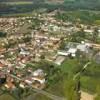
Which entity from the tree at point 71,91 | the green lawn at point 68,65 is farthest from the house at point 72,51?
the tree at point 71,91

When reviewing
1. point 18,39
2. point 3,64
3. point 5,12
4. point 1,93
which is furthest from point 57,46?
point 5,12

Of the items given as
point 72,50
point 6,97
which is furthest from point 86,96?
point 72,50

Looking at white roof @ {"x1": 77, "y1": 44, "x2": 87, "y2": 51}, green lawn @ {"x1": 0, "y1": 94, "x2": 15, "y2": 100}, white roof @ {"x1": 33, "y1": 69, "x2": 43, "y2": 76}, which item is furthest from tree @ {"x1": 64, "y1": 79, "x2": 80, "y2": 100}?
white roof @ {"x1": 77, "y1": 44, "x2": 87, "y2": 51}

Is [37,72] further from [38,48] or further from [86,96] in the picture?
[38,48]

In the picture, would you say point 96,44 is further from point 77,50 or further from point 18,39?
point 18,39

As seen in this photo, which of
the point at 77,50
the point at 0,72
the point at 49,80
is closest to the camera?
the point at 49,80

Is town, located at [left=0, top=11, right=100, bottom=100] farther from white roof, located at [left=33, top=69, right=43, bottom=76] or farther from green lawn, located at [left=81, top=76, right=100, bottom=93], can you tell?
green lawn, located at [left=81, top=76, right=100, bottom=93]

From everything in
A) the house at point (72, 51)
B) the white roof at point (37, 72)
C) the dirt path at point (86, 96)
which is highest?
the house at point (72, 51)

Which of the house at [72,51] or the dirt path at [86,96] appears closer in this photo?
the dirt path at [86,96]

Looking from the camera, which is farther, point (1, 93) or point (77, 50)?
point (77, 50)

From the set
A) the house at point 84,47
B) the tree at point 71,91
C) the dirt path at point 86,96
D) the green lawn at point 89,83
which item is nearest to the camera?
the tree at point 71,91

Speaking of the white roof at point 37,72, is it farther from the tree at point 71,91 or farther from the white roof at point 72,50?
the tree at point 71,91
